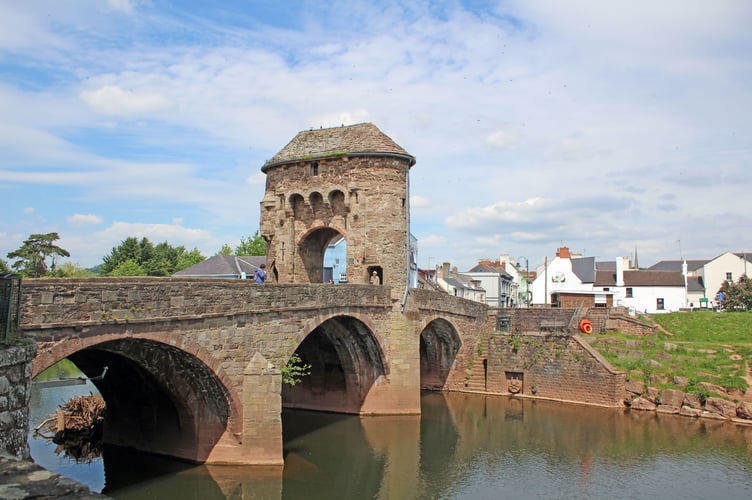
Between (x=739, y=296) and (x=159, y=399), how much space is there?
45778 mm

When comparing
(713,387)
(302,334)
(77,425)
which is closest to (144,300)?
(302,334)

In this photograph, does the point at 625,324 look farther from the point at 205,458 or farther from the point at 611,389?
the point at 205,458

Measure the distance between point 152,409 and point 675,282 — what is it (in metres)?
46.5

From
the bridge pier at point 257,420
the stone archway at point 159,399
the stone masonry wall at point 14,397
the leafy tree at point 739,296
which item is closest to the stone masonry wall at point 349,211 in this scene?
the bridge pier at point 257,420

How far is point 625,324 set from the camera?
3462cm

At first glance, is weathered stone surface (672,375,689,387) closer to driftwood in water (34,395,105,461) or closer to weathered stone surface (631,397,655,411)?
weathered stone surface (631,397,655,411)

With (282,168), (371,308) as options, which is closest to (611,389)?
(371,308)

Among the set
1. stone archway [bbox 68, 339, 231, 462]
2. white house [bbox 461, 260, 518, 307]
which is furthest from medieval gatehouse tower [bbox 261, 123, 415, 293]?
white house [bbox 461, 260, 518, 307]

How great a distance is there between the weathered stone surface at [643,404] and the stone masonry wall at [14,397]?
2644cm

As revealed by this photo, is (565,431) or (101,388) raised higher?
(101,388)

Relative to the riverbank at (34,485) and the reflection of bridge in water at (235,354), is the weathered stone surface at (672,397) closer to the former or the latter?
the reflection of bridge in water at (235,354)

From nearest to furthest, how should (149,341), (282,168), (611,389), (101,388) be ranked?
(149,341), (101,388), (282,168), (611,389)

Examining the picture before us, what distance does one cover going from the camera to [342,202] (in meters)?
26.5

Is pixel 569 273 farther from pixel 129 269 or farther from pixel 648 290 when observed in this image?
pixel 129 269
